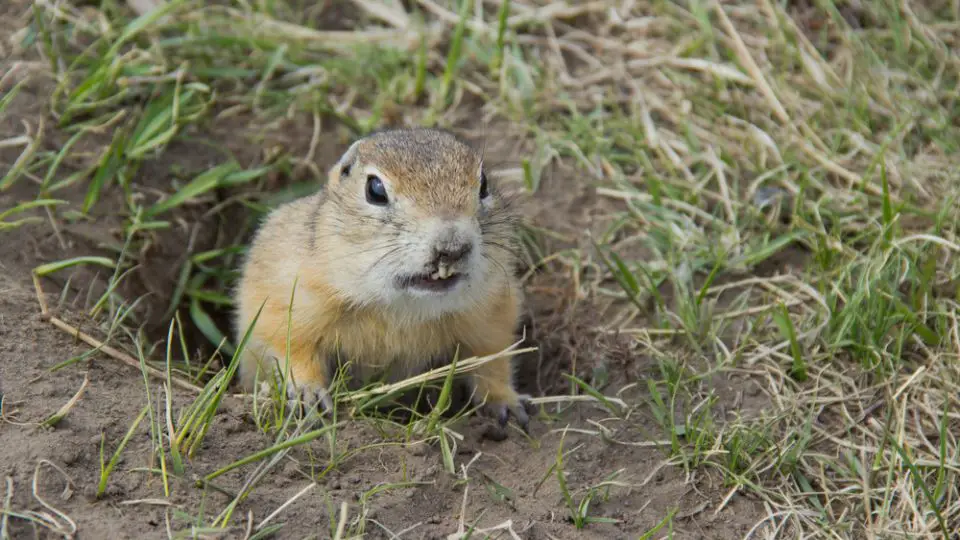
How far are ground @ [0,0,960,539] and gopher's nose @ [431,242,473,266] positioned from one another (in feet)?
2.34

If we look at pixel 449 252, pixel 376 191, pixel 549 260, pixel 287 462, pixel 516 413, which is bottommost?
pixel 516 413

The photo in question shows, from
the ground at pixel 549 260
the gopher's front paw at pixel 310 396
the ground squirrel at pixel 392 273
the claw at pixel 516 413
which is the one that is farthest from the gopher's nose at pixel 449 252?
the claw at pixel 516 413

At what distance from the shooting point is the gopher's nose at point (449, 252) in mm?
4023

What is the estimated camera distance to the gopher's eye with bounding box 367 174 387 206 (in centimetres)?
439

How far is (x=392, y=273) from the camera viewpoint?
166 inches

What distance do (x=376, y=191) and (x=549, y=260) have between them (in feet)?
5.71

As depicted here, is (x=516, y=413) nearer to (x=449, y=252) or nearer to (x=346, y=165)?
(x=449, y=252)

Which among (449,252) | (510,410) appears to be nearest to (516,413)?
(510,410)

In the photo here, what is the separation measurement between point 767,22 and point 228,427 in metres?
4.70

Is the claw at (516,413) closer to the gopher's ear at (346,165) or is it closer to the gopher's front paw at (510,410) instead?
the gopher's front paw at (510,410)

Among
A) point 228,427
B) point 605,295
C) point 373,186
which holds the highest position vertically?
point 373,186

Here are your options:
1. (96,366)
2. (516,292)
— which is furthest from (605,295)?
(96,366)

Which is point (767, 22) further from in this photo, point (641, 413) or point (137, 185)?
point (137, 185)

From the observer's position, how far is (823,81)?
21.6 feet
